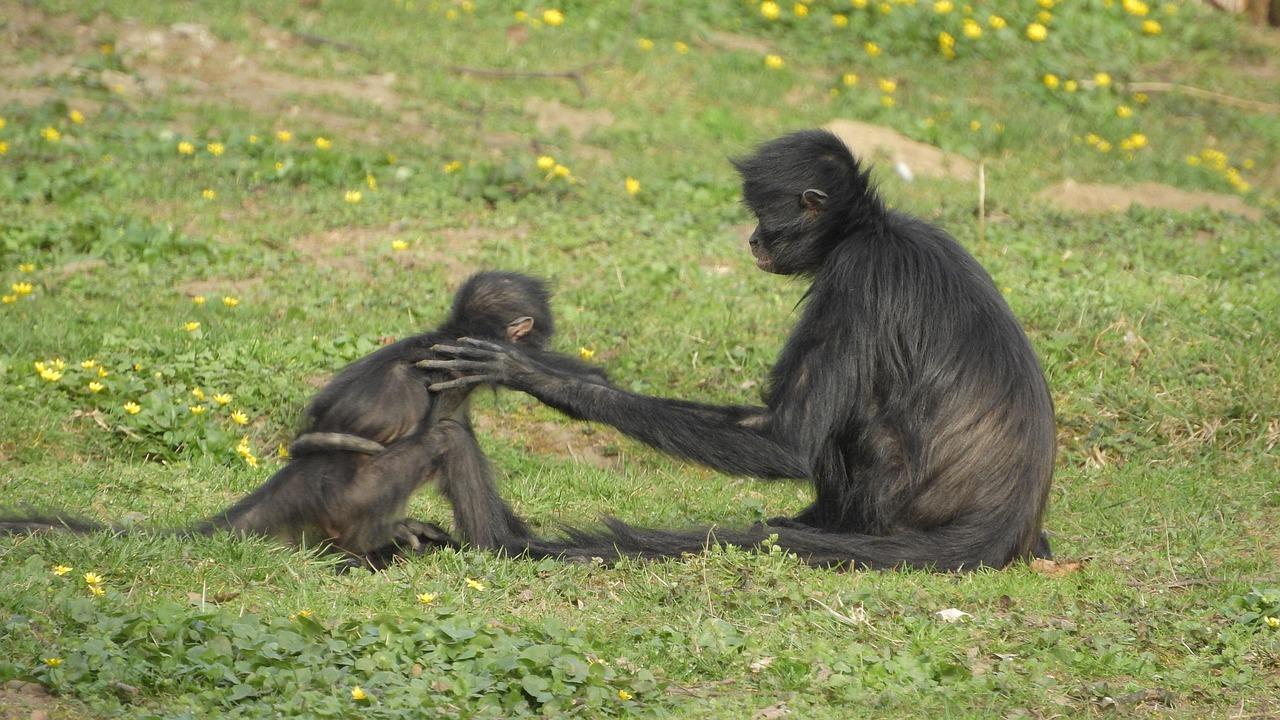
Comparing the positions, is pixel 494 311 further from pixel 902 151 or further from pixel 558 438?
pixel 902 151

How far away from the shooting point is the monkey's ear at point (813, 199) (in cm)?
621

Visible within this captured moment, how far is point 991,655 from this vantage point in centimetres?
505

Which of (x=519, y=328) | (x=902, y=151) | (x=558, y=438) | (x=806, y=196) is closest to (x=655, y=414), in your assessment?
(x=519, y=328)

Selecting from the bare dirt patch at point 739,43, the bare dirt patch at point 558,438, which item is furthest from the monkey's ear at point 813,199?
the bare dirt patch at point 739,43

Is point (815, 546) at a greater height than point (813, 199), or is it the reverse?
point (813, 199)

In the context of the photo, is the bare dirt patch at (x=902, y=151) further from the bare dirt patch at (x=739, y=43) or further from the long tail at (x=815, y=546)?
the long tail at (x=815, y=546)

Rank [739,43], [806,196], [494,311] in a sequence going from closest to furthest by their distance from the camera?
[806,196] < [494,311] < [739,43]

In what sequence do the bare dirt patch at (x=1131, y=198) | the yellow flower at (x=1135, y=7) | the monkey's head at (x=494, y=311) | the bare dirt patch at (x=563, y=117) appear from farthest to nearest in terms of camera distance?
the yellow flower at (x=1135, y=7) < the bare dirt patch at (x=563, y=117) < the bare dirt patch at (x=1131, y=198) < the monkey's head at (x=494, y=311)

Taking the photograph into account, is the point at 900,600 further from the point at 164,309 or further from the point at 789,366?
the point at 164,309

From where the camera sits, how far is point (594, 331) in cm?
906

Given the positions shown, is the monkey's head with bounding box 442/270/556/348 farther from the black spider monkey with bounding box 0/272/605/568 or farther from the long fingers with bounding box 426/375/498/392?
the long fingers with bounding box 426/375/498/392

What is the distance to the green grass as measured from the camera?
15.3 feet

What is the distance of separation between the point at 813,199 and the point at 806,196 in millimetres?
36

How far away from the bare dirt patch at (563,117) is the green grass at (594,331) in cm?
12
